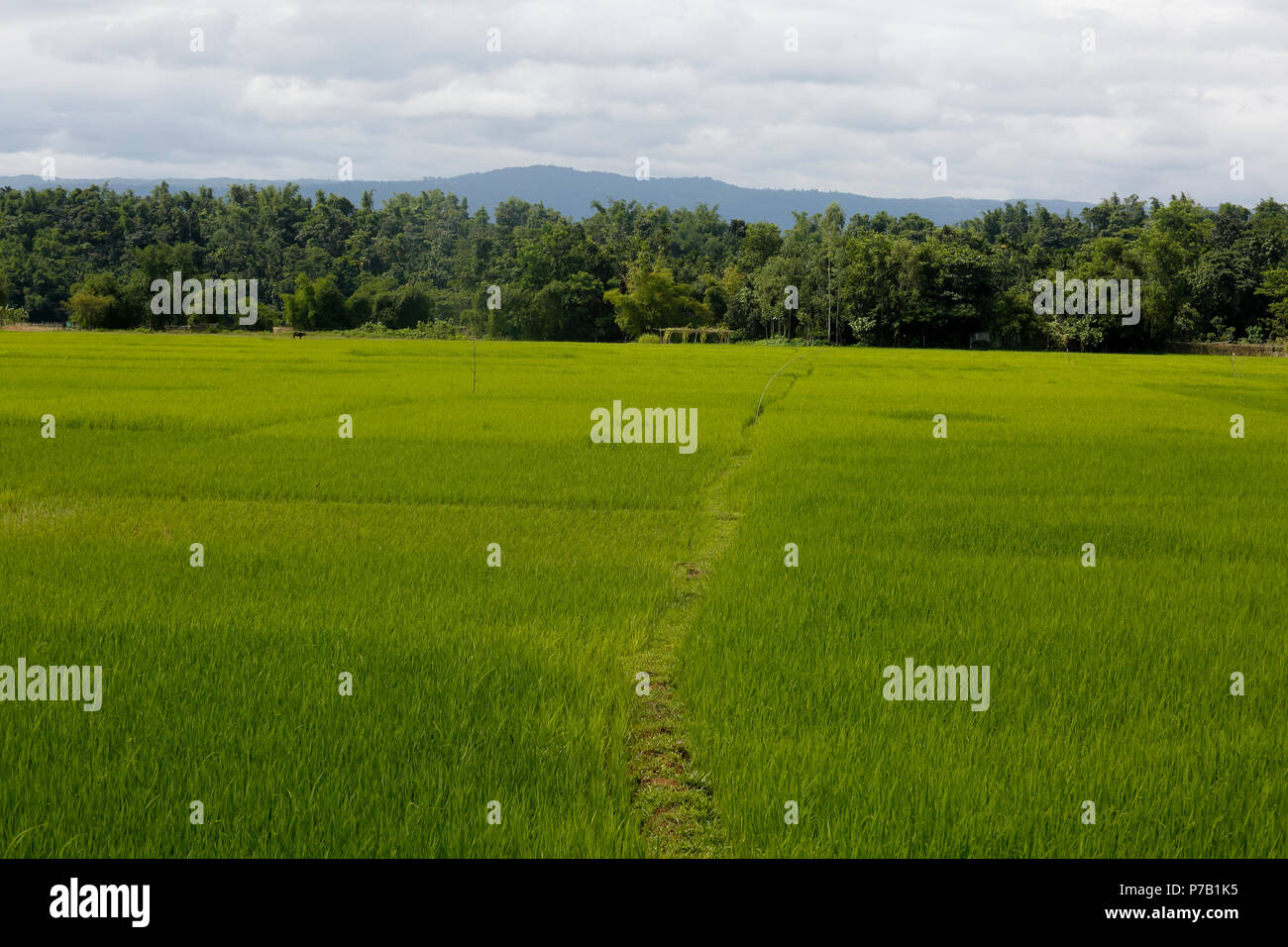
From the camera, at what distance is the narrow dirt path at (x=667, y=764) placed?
402 centimetres

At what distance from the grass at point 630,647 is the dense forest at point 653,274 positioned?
34.6 meters

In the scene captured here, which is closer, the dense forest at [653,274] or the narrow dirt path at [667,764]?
the narrow dirt path at [667,764]

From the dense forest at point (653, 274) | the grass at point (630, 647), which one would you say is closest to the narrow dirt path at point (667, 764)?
the grass at point (630, 647)

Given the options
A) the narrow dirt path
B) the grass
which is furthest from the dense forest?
the narrow dirt path

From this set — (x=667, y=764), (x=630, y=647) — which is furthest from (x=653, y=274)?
(x=667, y=764)

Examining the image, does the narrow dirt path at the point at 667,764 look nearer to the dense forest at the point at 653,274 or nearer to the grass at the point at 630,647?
the grass at the point at 630,647

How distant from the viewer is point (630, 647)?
626cm

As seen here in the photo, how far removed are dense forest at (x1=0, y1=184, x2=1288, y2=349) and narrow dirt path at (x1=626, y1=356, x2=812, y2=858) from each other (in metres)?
39.5

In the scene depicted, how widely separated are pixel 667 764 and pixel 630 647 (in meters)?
1.56

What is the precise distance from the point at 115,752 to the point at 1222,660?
6140mm

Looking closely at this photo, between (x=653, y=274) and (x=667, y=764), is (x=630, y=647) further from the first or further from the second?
(x=653, y=274)

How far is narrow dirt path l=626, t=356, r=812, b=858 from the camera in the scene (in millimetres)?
4020

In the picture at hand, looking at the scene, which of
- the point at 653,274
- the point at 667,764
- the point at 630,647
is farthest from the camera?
the point at 653,274

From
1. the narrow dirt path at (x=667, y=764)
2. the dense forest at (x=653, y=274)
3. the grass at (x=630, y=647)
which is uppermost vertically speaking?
the dense forest at (x=653, y=274)
